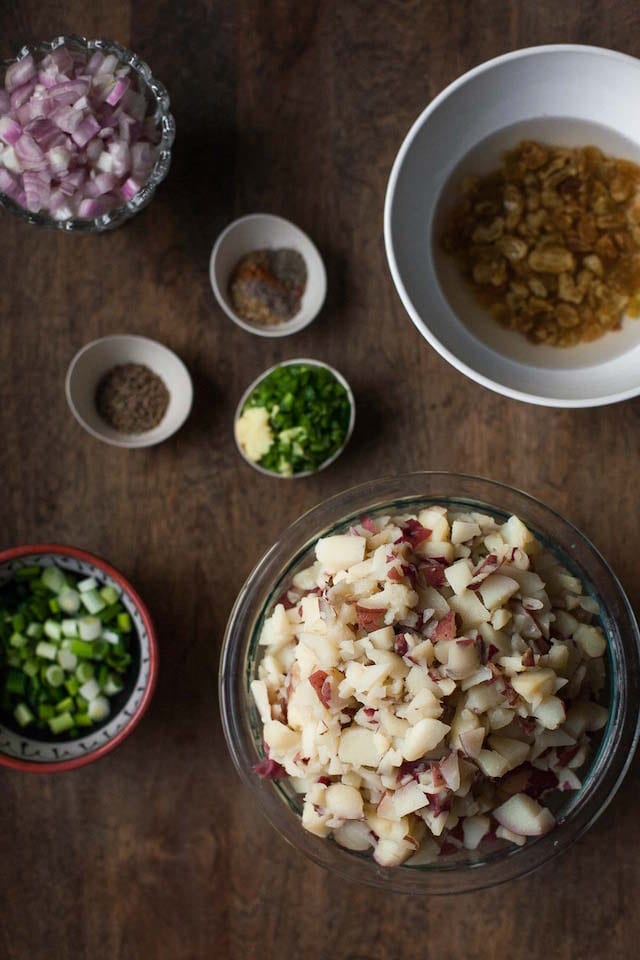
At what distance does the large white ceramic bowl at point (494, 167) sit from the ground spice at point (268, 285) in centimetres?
24

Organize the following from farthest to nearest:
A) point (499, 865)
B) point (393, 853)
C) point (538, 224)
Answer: point (538, 224)
point (499, 865)
point (393, 853)

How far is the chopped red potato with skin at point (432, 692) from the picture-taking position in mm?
1331

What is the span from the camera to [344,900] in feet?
5.89

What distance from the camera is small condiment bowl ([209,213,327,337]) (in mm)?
1788

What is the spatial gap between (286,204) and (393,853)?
1.17 m

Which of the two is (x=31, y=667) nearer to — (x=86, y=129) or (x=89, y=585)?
(x=89, y=585)

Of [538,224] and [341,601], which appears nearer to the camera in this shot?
[341,601]

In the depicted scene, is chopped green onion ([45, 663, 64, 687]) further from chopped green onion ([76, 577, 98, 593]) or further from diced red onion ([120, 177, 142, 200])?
diced red onion ([120, 177, 142, 200])

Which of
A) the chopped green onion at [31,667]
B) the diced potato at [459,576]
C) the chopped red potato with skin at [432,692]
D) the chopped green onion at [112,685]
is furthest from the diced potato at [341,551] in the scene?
the chopped green onion at [31,667]

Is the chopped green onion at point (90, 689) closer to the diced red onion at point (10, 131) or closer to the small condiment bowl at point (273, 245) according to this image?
the small condiment bowl at point (273, 245)

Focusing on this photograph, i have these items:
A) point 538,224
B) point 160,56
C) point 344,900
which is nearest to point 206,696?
point 344,900

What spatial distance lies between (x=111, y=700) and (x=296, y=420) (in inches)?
25.4

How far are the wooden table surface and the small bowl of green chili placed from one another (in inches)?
2.5

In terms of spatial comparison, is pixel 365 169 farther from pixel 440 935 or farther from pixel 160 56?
pixel 440 935
